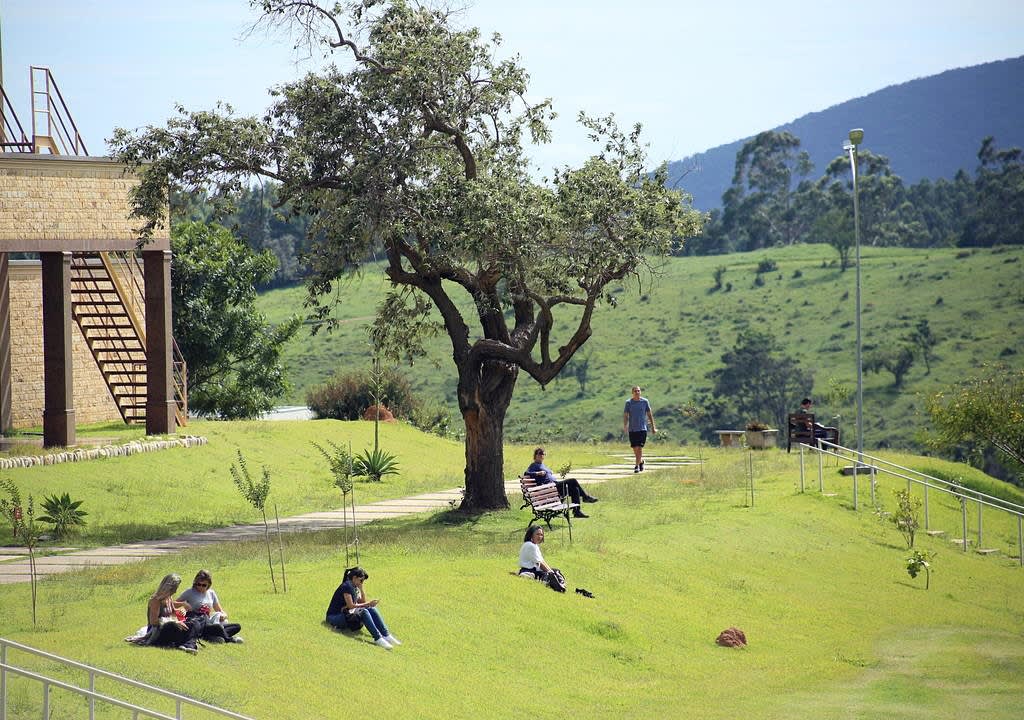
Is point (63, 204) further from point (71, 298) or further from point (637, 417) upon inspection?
point (637, 417)

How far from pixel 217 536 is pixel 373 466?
863 cm

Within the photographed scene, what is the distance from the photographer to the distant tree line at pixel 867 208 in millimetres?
109188

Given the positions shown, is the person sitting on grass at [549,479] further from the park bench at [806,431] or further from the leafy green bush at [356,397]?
the leafy green bush at [356,397]

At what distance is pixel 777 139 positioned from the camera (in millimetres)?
141250

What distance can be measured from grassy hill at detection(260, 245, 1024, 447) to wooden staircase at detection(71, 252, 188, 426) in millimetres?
36221

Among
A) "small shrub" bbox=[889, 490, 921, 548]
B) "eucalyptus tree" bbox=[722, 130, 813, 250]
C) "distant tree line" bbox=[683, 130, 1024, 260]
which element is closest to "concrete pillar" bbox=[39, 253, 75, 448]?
"small shrub" bbox=[889, 490, 921, 548]

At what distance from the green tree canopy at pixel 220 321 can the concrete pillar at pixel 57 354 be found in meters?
19.2

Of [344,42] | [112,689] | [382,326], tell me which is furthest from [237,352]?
[112,689]

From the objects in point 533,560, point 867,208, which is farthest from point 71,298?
point 867,208

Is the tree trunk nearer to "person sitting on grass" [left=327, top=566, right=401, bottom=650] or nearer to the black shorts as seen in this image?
the black shorts

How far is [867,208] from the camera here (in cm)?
11975

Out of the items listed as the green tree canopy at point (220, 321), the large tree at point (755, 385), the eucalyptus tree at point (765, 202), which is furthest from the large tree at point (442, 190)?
the eucalyptus tree at point (765, 202)

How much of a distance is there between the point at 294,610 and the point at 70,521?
325 inches

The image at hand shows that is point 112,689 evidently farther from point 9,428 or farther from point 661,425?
point 661,425
